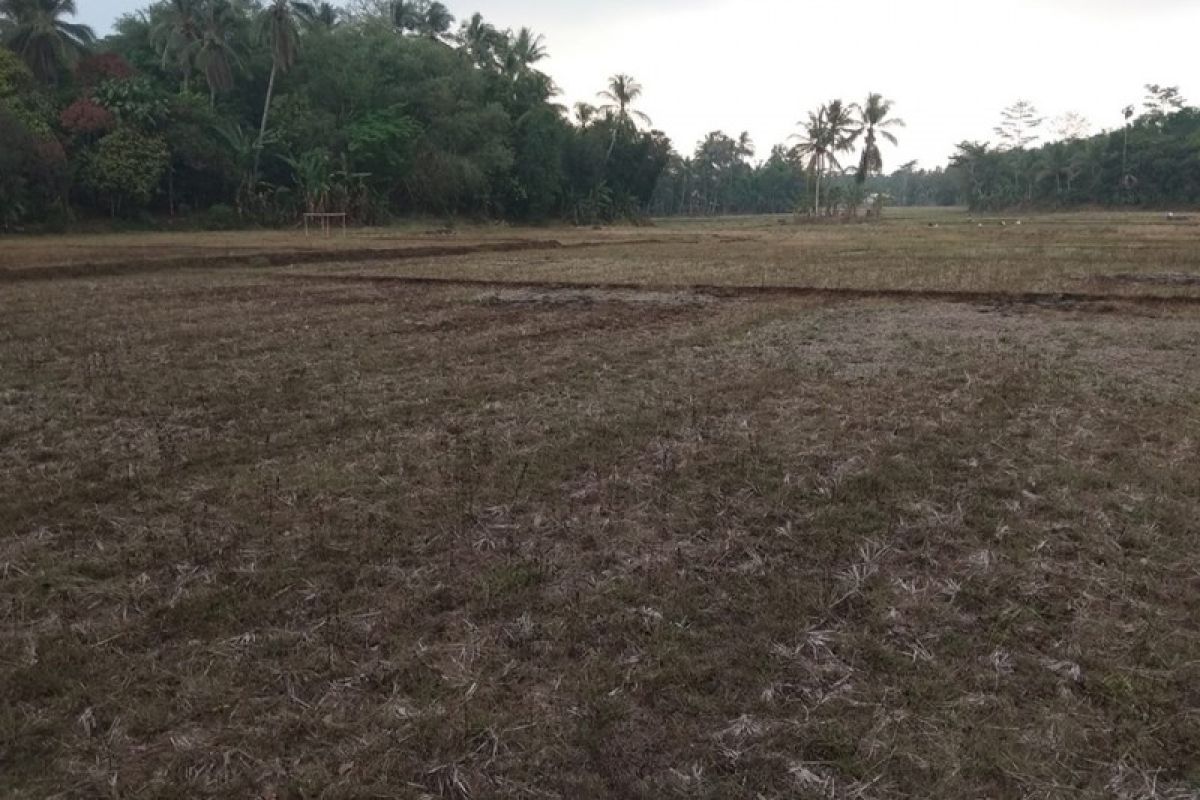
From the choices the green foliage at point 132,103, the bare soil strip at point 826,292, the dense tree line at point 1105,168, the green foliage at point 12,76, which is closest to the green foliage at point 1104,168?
the dense tree line at point 1105,168

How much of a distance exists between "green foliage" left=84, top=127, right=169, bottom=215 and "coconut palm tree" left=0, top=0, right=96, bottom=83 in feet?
22.8

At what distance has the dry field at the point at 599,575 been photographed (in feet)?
7.23

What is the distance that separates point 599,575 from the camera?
3.28m

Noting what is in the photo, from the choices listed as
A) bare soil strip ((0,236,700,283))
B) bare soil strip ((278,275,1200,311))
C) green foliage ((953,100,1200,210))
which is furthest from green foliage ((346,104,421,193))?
green foliage ((953,100,1200,210))

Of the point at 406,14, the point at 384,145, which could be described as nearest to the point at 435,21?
the point at 406,14

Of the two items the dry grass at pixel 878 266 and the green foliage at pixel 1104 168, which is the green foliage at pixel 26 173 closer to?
the dry grass at pixel 878 266

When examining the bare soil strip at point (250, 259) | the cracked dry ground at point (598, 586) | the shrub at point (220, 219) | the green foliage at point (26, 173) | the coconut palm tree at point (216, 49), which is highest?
the coconut palm tree at point (216, 49)

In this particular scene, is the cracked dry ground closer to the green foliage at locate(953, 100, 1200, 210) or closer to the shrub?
the shrub

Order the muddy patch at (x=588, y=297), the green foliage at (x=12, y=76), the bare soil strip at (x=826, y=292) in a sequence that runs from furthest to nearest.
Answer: the green foliage at (x=12, y=76) < the muddy patch at (x=588, y=297) < the bare soil strip at (x=826, y=292)

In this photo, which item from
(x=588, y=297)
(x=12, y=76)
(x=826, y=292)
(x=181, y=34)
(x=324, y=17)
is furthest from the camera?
(x=324, y=17)

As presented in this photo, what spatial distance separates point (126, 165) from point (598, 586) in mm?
33976

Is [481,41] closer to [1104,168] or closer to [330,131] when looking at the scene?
[330,131]

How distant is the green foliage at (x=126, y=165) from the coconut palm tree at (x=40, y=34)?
694 centimetres

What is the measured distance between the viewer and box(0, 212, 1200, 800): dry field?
7.23ft
